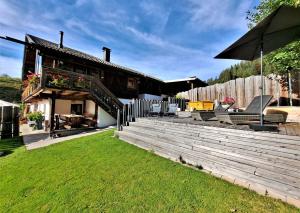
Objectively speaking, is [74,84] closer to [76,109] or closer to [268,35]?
[76,109]

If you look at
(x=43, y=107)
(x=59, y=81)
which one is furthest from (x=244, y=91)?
(x=43, y=107)

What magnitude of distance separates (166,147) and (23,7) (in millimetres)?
14735

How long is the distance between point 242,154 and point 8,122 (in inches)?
528

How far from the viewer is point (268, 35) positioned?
409 centimetres

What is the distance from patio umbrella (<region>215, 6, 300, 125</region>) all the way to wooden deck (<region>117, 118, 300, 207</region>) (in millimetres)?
690

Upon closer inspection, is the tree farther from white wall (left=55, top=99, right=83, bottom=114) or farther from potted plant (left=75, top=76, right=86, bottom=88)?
white wall (left=55, top=99, right=83, bottom=114)

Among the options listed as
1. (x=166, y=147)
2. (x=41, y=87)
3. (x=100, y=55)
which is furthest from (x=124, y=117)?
(x=100, y=55)

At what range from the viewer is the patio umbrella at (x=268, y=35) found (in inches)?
137

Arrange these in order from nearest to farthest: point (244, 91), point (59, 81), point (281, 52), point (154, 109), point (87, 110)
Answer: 1. point (281, 52)
2. point (244, 91)
3. point (154, 109)
4. point (59, 81)
5. point (87, 110)

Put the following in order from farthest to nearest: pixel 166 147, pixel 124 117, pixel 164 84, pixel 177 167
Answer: pixel 164 84 < pixel 124 117 < pixel 166 147 < pixel 177 167

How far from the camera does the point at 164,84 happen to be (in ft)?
82.3

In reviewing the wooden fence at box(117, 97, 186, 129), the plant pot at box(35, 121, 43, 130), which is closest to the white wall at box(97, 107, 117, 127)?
the wooden fence at box(117, 97, 186, 129)

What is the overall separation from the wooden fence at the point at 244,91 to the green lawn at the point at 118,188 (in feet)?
21.6

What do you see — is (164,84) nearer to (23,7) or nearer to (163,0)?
(163,0)
